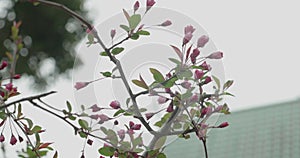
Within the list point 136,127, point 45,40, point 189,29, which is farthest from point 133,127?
point 45,40

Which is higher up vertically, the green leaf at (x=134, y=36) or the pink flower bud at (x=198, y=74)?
the green leaf at (x=134, y=36)

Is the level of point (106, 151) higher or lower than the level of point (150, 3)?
lower

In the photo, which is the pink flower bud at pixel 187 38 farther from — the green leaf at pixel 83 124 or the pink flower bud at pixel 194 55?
the green leaf at pixel 83 124

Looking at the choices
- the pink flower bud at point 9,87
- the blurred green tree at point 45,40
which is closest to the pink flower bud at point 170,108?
the pink flower bud at point 9,87

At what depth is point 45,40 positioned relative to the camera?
3.38m

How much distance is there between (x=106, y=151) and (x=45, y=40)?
2885 mm

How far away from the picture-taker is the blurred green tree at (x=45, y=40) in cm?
321

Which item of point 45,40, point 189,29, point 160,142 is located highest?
point 45,40

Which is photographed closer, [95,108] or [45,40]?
[95,108]

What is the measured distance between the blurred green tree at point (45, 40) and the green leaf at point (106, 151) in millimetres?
2624

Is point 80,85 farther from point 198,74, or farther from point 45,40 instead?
point 45,40

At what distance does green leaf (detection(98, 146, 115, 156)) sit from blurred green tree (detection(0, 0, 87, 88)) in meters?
2.62

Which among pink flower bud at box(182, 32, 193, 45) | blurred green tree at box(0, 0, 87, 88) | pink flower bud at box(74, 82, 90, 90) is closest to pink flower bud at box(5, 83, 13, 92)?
pink flower bud at box(74, 82, 90, 90)

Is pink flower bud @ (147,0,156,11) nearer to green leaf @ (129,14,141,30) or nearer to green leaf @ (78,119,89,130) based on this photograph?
green leaf @ (129,14,141,30)
